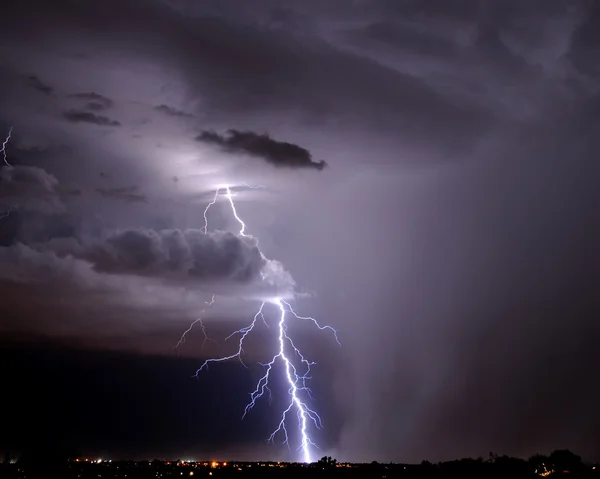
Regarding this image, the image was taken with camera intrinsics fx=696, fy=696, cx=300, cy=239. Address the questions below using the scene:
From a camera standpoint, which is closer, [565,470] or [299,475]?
[565,470]

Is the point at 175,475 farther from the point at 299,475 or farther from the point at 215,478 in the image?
the point at 299,475

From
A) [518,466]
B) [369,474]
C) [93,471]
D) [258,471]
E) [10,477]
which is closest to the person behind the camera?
[10,477]

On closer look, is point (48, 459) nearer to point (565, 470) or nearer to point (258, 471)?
point (258, 471)

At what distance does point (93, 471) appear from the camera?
209 feet

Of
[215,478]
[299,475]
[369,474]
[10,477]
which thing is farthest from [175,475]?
[10,477]

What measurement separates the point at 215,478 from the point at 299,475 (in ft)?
25.8

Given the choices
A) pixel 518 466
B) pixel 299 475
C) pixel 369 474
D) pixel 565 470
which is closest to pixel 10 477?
pixel 299 475

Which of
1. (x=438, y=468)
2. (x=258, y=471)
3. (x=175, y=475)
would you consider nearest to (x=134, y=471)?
(x=175, y=475)

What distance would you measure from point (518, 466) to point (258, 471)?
94.9 ft

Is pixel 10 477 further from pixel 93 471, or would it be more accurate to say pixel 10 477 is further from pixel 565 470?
pixel 565 470

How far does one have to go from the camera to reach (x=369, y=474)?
67938mm

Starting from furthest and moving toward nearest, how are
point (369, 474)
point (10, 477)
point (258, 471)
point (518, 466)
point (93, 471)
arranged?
point (258, 471) < point (369, 474) < point (93, 471) < point (518, 466) < point (10, 477)

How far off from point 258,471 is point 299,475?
1134cm

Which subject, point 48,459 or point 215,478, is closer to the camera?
point 48,459
